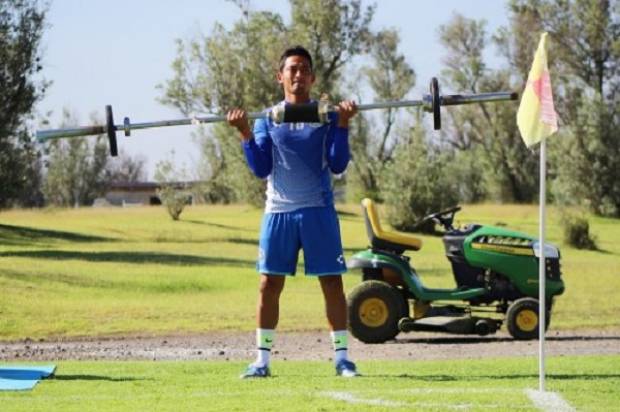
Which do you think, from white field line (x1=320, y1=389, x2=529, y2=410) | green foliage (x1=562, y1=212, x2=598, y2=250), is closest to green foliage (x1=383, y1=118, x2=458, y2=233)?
green foliage (x1=562, y1=212, x2=598, y2=250)

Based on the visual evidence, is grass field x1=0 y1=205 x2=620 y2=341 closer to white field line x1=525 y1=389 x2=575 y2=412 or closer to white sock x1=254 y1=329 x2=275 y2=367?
white sock x1=254 y1=329 x2=275 y2=367

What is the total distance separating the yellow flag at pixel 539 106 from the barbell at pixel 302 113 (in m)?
1.50

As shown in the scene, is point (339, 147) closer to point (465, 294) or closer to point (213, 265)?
point (465, 294)

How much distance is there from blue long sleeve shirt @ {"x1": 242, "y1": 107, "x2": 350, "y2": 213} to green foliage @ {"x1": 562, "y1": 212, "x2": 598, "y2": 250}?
3857 cm

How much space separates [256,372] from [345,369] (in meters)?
0.71

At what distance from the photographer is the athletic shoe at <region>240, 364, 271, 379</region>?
10.8 meters

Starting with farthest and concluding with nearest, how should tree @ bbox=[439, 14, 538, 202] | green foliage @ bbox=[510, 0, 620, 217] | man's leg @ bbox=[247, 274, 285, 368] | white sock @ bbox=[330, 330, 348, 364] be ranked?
tree @ bbox=[439, 14, 538, 202] → green foliage @ bbox=[510, 0, 620, 217] → man's leg @ bbox=[247, 274, 285, 368] → white sock @ bbox=[330, 330, 348, 364]

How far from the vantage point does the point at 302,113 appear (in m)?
10.7

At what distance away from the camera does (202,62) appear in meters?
68.7

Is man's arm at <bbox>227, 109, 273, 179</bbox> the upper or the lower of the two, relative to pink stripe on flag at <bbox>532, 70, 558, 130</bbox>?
lower

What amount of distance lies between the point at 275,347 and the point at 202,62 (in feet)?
173

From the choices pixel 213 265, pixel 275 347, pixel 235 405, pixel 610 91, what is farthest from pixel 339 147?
pixel 610 91

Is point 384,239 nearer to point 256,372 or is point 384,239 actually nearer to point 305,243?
point 305,243

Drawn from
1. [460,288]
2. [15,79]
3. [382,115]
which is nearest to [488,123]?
[382,115]
